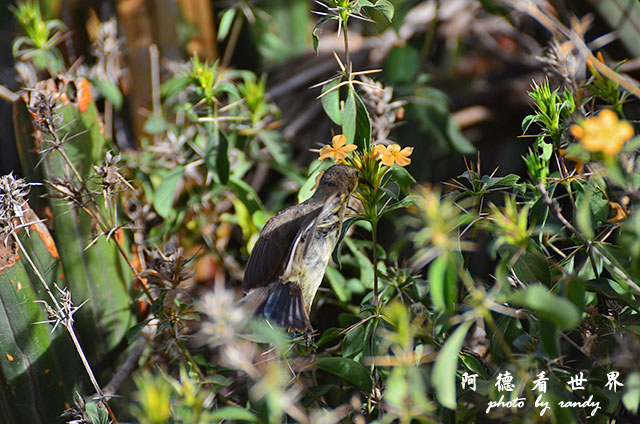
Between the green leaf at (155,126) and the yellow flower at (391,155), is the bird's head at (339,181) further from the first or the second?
the green leaf at (155,126)

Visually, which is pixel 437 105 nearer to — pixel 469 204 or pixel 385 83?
pixel 385 83

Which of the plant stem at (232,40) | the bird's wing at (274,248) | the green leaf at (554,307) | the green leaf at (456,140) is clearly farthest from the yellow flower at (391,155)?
the plant stem at (232,40)

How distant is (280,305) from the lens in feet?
2.53

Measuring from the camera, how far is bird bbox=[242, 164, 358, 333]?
0.79 meters

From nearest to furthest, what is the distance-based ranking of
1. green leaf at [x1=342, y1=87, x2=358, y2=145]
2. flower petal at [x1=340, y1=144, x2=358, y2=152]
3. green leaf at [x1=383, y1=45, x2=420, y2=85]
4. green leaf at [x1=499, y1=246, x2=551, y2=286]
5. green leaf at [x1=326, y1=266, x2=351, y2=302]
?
green leaf at [x1=499, y1=246, x2=551, y2=286], flower petal at [x1=340, y1=144, x2=358, y2=152], green leaf at [x1=342, y1=87, x2=358, y2=145], green leaf at [x1=326, y1=266, x2=351, y2=302], green leaf at [x1=383, y1=45, x2=420, y2=85]

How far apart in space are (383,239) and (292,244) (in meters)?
0.66

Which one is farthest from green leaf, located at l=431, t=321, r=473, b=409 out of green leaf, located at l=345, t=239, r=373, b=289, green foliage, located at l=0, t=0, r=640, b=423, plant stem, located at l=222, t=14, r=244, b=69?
plant stem, located at l=222, t=14, r=244, b=69

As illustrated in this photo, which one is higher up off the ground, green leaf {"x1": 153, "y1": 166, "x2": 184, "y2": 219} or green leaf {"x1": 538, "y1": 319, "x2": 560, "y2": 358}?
green leaf {"x1": 538, "y1": 319, "x2": 560, "y2": 358}

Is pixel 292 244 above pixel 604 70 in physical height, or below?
below

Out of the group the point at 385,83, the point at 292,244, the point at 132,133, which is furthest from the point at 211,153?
the point at 132,133

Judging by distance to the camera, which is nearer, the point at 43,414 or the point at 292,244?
the point at 292,244

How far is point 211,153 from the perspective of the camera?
105 centimetres

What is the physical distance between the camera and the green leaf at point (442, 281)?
52 cm

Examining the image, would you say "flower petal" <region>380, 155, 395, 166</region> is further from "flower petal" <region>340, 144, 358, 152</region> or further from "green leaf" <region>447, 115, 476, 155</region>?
"green leaf" <region>447, 115, 476, 155</region>
